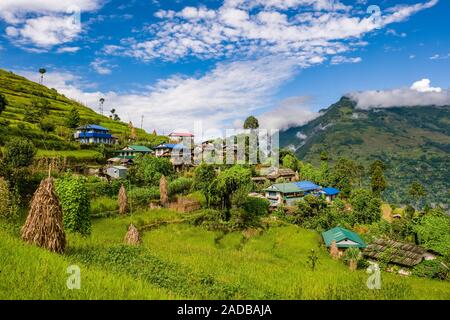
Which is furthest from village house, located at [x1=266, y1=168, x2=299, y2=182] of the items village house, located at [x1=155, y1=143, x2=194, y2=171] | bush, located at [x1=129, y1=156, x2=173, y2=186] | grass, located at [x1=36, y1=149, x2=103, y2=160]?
grass, located at [x1=36, y1=149, x2=103, y2=160]

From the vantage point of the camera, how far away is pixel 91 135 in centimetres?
7456

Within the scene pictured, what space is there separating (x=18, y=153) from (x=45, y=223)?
35768 millimetres

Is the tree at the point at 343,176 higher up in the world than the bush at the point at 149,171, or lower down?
lower down

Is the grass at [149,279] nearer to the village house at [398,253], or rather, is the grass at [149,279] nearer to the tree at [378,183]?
the village house at [398,253]

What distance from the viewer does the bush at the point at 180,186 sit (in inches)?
2055

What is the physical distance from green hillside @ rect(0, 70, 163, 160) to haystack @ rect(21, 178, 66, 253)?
44456mm

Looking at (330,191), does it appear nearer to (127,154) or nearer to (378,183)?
(378,183)

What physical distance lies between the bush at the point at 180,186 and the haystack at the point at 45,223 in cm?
3808

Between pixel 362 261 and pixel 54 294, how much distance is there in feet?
106

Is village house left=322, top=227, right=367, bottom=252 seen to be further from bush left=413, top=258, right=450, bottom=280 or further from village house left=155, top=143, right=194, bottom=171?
village house left=155, top=143, right=194, bottom=171

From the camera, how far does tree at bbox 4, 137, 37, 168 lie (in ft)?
137

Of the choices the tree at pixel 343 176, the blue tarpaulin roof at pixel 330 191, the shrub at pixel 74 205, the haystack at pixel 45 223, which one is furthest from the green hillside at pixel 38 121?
the tree at pixel 343 176

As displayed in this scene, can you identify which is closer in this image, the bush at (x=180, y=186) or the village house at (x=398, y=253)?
the village house at (x=398, y=253)

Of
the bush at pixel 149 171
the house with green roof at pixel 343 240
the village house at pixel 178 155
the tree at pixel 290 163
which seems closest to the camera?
the house with green roof at pixel 343 240
